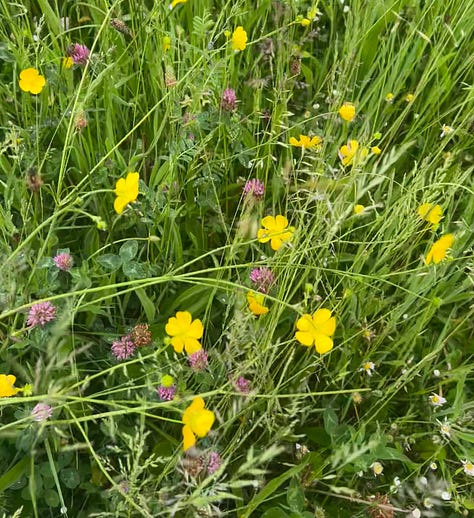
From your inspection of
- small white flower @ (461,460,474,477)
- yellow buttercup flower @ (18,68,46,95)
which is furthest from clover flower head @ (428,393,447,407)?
yellow buttercup flower @ (18,68,46,95)

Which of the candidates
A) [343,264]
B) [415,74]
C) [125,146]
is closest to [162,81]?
[125,146]

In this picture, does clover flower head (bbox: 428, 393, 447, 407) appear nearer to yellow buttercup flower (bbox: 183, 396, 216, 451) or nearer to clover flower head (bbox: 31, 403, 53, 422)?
yellow buttercup flower (bbox: 183, 396, 216, 451)

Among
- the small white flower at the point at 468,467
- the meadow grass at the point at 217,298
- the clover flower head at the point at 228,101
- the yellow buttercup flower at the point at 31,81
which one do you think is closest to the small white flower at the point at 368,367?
the meadow grass at the point at 217,298

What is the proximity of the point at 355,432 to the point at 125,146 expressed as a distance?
78 centimetres

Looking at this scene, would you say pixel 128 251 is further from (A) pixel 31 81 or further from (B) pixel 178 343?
(A) pixel 31 81

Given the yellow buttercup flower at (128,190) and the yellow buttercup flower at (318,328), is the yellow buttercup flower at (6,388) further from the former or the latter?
the yellow buttercup flower at (318,328)

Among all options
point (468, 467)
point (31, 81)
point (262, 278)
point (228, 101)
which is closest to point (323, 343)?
point (262, 278)

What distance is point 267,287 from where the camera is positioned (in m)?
1.10

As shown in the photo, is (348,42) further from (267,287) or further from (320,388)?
(320,388)

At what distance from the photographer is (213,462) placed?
980mm

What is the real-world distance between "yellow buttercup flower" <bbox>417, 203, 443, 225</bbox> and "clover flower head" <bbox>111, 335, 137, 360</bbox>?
0.55m

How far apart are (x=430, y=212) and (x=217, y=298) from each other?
424 millimetres

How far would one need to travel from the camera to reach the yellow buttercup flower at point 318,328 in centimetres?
96

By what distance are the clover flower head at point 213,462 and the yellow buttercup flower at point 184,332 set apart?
176 mm
